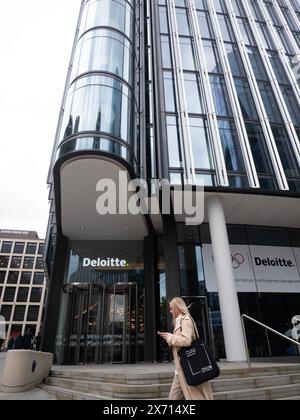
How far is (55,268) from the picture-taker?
577 inches

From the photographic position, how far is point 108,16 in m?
14.9

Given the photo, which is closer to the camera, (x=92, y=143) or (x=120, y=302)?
(x=92, y=143)

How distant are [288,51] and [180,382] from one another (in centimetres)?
2069

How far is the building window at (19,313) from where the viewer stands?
Result: 7210 centimetres

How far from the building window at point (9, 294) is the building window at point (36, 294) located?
14.2ft

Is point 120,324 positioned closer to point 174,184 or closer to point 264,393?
point 174,184

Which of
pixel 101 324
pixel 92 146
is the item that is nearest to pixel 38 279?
pixel 101 324

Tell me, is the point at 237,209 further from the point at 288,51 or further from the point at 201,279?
the point at 288,51

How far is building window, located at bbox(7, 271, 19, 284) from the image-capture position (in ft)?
252

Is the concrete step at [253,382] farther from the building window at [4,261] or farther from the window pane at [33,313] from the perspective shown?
the building window at [4,261]

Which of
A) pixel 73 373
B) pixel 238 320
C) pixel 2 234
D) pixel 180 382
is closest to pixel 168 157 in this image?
pixel 238 320

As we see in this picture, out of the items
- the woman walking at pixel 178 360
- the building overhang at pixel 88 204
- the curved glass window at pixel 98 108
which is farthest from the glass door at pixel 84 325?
the woman walking at pixel 178 360

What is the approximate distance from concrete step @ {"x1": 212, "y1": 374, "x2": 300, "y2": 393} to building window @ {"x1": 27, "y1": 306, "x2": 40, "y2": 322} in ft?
250

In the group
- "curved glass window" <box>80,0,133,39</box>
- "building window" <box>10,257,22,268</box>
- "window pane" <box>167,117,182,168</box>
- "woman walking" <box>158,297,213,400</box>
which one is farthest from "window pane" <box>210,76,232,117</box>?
"building window" <box>10,257,22,268</box>
